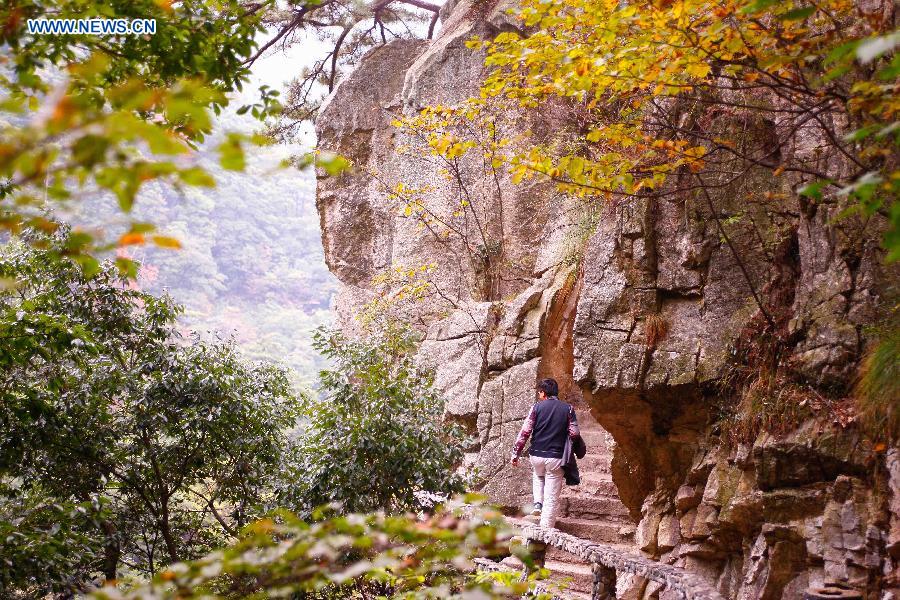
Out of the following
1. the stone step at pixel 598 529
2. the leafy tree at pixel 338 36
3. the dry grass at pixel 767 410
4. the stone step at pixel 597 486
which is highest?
the leafy tree at pixel 338 36

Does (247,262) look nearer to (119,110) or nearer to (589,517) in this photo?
(589,517)

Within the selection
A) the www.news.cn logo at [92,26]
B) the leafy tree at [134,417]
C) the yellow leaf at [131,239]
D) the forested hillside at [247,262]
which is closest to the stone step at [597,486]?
the leafy tree at [134,417]

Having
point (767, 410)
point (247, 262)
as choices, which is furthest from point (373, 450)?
point (247, 262)

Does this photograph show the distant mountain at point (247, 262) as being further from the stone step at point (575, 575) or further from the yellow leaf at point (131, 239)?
the yellow leaf at point (131, 239)

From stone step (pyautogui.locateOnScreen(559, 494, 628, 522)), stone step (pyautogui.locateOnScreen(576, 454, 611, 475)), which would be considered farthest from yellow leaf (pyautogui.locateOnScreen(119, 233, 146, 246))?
stone step (pyautogui.locateOnScreen(576, 454, 611, 475))

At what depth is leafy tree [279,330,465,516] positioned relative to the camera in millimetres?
6715

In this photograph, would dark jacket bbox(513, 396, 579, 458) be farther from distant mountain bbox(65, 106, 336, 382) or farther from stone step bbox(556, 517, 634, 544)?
distant mountain bbox(65, 106, 336, 382)

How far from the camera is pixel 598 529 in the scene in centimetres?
834

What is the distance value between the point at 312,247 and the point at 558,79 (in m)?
48.7

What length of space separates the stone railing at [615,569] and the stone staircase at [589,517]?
0.98 meters

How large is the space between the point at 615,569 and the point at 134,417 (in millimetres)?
5475

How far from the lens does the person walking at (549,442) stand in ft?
24.4

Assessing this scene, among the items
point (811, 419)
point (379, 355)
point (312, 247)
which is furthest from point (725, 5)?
point (312, 247)

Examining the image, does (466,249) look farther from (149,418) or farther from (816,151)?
(816,151)
